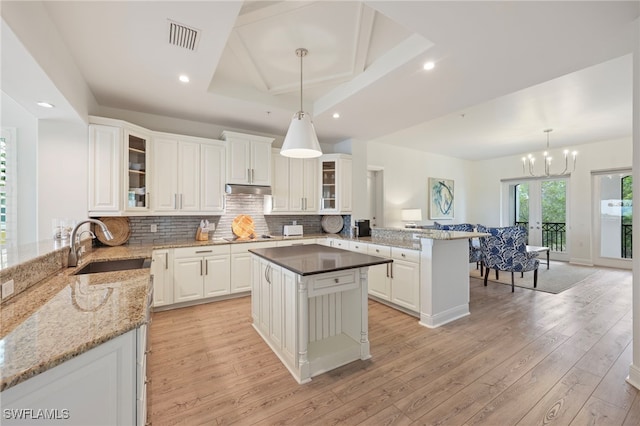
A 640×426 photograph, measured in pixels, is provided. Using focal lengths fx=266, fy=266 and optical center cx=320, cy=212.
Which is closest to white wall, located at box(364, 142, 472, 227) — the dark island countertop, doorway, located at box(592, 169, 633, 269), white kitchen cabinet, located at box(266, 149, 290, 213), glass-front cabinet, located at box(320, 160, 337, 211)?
glass-front cabinet, located at box(320, 160, 337, 211)

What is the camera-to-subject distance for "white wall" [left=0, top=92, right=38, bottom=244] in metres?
3.04

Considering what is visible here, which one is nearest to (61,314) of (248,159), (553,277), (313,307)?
(313,307)

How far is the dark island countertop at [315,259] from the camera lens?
2093 millimetres

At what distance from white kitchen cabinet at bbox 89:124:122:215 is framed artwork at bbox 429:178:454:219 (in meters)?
6.78

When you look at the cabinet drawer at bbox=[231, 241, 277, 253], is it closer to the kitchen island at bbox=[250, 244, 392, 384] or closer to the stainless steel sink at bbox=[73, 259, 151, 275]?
the kitchen island at bbox=[250, 244, 392, 384]

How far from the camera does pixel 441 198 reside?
24.8 ft

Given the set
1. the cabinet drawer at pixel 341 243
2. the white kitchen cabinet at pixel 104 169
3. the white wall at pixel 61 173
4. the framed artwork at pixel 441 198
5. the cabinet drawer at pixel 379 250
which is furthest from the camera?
the framed artwork at pixel 441 198

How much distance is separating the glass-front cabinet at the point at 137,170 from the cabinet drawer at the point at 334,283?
2681mm

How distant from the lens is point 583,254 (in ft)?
20.9

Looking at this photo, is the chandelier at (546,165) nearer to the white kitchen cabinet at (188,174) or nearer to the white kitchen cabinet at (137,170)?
the white kitchen cabinet at (188,174)

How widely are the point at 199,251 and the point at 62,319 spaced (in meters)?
2.50

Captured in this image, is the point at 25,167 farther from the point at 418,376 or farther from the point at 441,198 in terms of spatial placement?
the point at 441,198

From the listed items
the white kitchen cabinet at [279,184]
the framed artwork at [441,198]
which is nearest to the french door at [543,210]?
the framed artwork at [441,198]

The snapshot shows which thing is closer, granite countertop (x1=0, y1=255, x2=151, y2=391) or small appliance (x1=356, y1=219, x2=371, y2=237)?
granite countertop (x1=0, y1=255, x2=151, y2=391)
